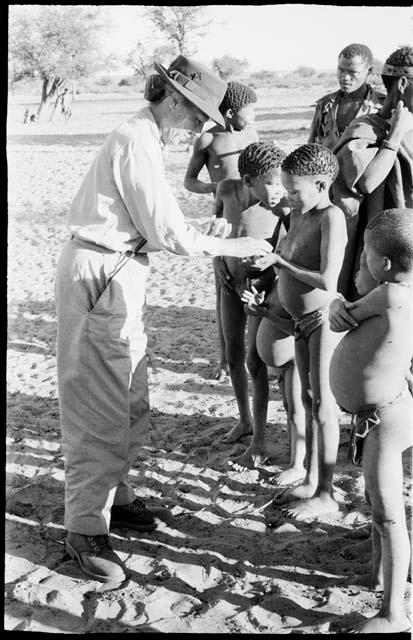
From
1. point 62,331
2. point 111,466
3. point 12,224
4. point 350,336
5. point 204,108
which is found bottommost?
point 12,224

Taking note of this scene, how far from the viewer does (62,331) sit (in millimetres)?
Result: 3438

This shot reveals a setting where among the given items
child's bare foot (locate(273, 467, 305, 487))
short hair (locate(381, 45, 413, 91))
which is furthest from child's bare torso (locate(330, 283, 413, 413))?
short hair (locate(381, 45, 413, 91))

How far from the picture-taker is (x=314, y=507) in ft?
12.5

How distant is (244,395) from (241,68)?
1229 inches

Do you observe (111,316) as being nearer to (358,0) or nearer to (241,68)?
(358,0)

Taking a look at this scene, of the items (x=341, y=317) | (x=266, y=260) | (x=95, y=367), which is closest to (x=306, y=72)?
(x=266, y=260)

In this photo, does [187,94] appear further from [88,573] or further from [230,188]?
[88,573]

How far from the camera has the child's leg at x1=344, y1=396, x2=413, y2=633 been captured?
9.04ft

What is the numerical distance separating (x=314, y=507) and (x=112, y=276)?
4.87 ft

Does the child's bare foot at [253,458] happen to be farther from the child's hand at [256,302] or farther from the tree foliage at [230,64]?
the tree foliage at [230,64]

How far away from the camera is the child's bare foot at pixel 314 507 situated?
3.78 m

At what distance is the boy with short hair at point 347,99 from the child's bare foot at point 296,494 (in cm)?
215

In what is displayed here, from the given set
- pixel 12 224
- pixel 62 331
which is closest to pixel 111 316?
pixel 62 331

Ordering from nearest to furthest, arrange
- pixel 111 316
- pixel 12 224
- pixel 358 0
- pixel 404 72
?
pixel 358 0 → pixel 111 316 → pixel 404 72 → pixel 12 224
